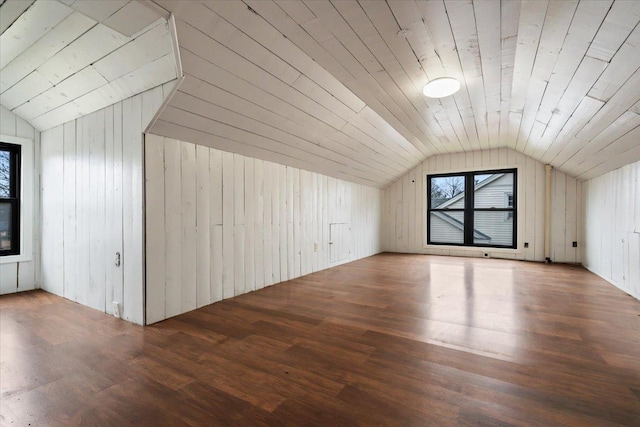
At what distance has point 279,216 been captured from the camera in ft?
11.8

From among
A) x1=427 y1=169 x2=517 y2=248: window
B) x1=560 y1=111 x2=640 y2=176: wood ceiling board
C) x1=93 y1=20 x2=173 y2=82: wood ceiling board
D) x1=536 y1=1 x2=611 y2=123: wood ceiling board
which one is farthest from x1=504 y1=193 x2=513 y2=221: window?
x1=93 y1=20 x2=173 y2=82: wood ceiling board

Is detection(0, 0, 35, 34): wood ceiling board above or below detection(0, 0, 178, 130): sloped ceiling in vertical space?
above

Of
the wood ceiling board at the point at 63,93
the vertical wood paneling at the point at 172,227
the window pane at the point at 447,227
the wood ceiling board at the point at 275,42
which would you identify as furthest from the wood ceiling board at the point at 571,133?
the wood ceiling board at the point at 63,93

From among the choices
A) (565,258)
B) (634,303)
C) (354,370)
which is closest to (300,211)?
(354,370)

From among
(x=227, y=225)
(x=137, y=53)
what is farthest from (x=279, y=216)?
(x=137, y=53)

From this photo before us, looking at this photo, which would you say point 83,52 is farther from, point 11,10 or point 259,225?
point 259,225

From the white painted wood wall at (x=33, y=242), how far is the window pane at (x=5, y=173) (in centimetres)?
15

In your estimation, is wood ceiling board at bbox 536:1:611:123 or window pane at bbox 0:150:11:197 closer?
wood ceiling board at bbox 536:1:611:123

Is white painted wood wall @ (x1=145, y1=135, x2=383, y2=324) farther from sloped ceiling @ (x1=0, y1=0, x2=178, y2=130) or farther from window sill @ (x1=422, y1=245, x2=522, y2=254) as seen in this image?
window sill @ (x1=422, y1=245, x2=522, y2=254)

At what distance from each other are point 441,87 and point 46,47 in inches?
119

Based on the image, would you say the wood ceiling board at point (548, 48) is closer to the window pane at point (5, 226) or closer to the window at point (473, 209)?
the window at point (473, 209)

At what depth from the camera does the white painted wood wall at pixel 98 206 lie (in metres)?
2.19

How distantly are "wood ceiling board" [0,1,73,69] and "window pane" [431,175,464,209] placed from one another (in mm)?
6019

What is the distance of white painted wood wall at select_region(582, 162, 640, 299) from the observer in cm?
293
